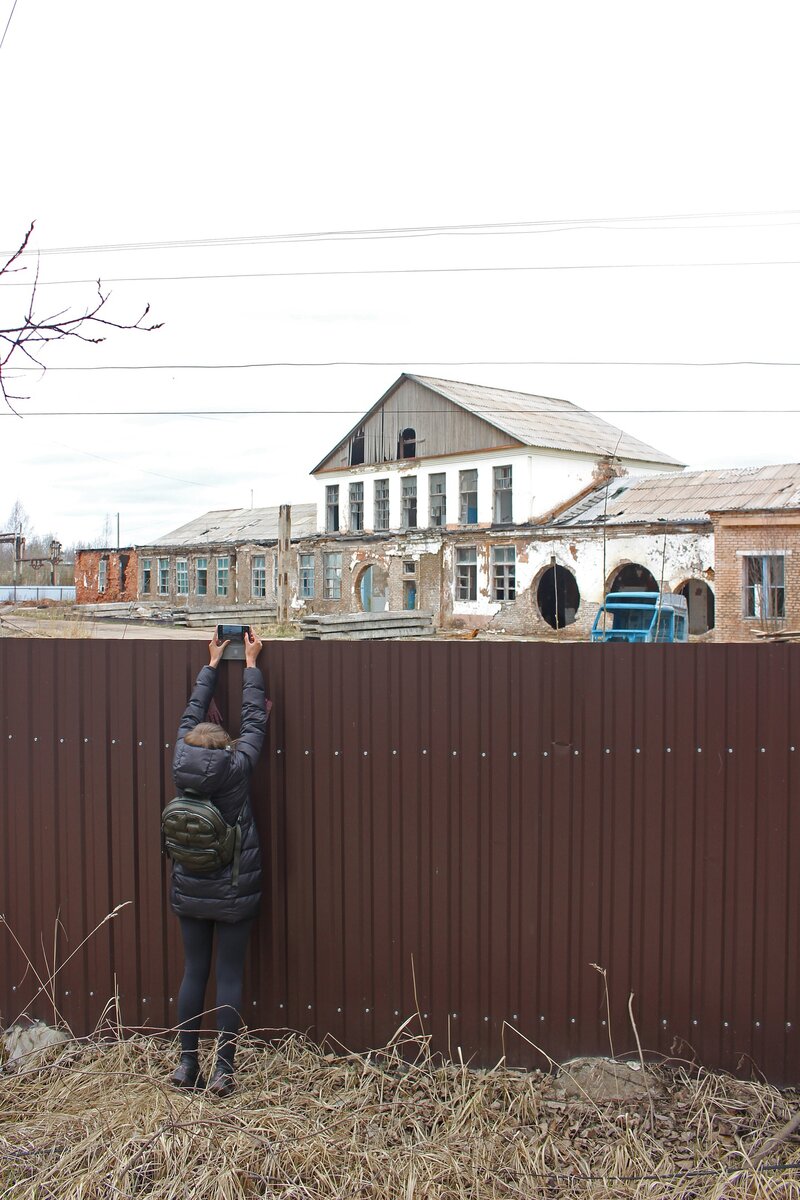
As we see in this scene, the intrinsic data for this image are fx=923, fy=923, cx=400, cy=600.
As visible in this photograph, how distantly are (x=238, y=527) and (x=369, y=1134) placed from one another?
44007 millimetres

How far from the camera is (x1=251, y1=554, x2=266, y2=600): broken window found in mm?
41375

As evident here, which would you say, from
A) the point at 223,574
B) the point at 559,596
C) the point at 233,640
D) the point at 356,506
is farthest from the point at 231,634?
the point at 223,574

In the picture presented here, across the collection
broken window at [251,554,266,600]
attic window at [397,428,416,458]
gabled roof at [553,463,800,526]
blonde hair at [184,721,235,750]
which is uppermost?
attic window at [397,428,416,458]

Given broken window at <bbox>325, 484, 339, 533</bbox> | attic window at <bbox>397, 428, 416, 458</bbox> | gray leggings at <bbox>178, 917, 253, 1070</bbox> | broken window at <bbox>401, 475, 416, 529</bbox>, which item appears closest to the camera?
gray leggings at <bbox>178, 917, 253, 1070</bbox>

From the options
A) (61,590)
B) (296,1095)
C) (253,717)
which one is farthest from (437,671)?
(61,590)

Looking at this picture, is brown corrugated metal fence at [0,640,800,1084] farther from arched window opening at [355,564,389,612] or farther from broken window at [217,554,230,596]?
broken window at [217,554,230,596]

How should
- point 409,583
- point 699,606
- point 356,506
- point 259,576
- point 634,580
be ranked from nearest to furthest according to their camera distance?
point 699,606 < point 634,580 < point 409,583 < point 356,506 < point 259,576

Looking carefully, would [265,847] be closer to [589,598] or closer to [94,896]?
[94,896]

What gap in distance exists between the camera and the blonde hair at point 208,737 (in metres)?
4.09

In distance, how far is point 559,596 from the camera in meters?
32.5

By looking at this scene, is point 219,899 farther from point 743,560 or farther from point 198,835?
point 743,560

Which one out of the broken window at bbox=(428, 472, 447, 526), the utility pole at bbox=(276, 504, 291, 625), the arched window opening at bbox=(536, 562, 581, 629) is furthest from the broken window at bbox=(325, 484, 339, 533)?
the arched window opening at bbox=(536, 562, 581, 629)

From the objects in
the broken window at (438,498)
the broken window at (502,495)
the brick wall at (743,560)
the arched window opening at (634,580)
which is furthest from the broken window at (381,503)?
the brick wall at (743,560)

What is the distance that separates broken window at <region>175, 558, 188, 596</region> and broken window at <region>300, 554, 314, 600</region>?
30.6ft
